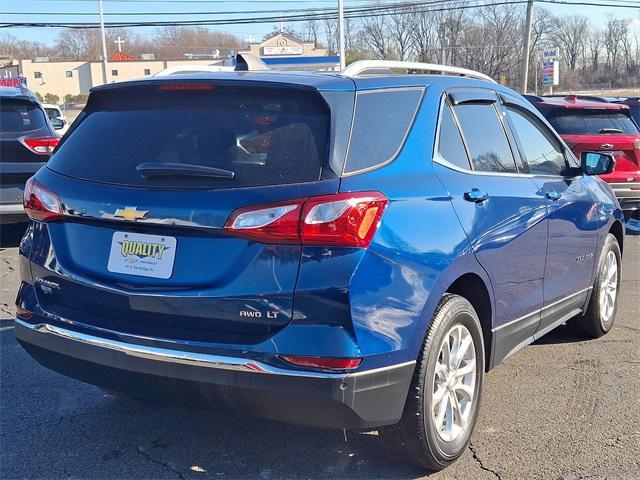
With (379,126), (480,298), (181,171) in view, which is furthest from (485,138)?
(181,171)

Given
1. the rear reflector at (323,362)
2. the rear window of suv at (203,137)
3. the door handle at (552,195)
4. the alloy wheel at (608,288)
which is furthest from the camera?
the alloy wheel at (608,288)

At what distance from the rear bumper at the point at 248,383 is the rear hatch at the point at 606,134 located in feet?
24.0

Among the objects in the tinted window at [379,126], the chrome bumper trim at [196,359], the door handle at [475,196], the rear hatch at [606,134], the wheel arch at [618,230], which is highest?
the tinted window at [379,126]

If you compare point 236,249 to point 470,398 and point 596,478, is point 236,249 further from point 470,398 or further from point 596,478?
point 596,478

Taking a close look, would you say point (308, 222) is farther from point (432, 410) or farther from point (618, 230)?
point (618, 230)

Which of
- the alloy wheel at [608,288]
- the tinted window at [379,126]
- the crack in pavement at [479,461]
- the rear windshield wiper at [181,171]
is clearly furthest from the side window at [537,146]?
the rear windshield wiper at [181,171]

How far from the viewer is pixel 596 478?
3.31 metres

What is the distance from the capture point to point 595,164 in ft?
16.4

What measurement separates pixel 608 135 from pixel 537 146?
5538 mm

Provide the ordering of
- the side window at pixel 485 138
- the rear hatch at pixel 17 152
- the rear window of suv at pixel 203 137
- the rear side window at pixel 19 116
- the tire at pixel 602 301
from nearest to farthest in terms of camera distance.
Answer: the rear window of suv at pixel 203 137
the side window at pixel 485 138
the tire at pixel 602 301
the rear hatch at pixel 17 152
the rear side window at pixel 19 116

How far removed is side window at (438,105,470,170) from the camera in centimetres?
351

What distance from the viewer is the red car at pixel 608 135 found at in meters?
9.43

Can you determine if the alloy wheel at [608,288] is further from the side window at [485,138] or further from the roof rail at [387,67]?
the roof rail at [387,67]

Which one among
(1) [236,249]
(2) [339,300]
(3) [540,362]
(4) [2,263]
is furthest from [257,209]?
(4) [2,263]
